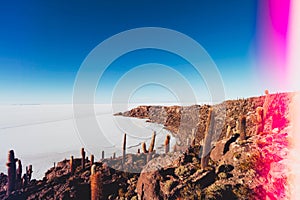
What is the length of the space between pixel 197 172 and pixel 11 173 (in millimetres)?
3789

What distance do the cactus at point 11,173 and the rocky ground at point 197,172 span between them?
118 mm

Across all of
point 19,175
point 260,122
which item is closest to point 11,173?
point 19,175

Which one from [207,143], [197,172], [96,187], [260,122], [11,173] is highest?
[260,122]

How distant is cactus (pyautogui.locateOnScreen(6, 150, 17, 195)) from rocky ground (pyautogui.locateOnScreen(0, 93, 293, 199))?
12 centimetres

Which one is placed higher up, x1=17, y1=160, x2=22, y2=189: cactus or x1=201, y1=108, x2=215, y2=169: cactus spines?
x1=201, y1=108, x2=215, y2=169: cactus spines

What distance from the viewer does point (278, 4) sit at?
2.15m

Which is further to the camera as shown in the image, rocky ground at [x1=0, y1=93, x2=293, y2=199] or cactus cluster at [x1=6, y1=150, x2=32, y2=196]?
cactus cluster at [x1=6, y1=150, x2=32, y2=196]

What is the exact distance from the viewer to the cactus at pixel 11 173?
4727 mm

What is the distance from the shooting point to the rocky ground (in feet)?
10.9

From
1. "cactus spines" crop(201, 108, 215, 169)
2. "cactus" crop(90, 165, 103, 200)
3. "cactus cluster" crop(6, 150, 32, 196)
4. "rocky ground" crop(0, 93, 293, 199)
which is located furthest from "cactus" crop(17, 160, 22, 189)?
"cactus spines" crop(201, 108, 215, 169)

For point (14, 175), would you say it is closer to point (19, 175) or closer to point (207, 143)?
point (19, 175)

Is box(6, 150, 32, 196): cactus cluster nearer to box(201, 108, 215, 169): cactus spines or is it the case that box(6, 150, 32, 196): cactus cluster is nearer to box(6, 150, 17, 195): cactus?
box(6, 150, 17, 195): cactus

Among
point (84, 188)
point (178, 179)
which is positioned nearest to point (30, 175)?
point (84, 188)

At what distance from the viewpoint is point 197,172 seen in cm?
405
